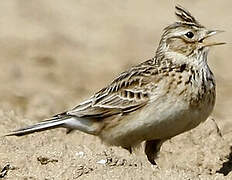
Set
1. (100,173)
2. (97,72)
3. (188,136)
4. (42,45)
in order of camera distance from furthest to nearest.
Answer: (42,45) < (97,72) < (188,136) < (100,173)

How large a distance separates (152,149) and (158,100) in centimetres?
65

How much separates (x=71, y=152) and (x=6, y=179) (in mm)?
544

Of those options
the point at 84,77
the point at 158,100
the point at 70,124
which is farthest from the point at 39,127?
the point at 84,77

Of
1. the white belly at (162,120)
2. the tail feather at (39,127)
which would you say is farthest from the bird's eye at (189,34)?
the tail feather at (39,127)

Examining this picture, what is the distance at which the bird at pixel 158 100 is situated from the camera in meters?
8.19

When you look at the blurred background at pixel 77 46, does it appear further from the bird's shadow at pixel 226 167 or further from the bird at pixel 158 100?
the bird's shadow at pixel 226 167

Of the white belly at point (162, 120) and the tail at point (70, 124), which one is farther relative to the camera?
the tail at point (70, 124)

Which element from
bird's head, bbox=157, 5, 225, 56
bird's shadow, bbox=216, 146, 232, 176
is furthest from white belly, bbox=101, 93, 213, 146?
bird's head, bbox=157, 5, 225, 56

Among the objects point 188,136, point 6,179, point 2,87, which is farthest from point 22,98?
point 6,179

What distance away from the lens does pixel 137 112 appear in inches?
333

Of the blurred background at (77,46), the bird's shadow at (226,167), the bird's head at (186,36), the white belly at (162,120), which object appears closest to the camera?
the white belly at (162,120)

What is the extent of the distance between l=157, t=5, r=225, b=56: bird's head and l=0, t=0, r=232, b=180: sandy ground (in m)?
0.89

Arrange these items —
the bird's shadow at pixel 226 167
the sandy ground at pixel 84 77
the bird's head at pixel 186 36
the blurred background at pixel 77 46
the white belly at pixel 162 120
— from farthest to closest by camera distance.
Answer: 1. the blurred background at pixel 77 46
2. the bird's head at pixel 186 36
3. the bird's shadow at pixel 226 167
4. the white belly at pixel 162 120
5. the sandy ground at pixel 84 77

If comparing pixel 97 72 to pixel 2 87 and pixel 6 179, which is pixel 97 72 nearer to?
pixel 2 87
